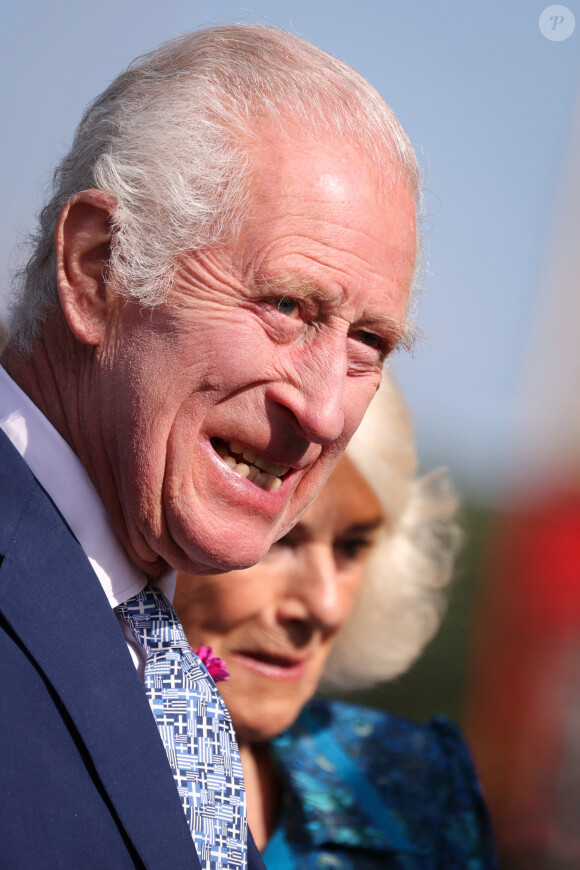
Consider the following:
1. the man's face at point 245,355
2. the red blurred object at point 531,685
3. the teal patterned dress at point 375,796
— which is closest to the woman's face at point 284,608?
the teal patterned dress at point 375,796

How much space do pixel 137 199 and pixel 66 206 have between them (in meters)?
0.10

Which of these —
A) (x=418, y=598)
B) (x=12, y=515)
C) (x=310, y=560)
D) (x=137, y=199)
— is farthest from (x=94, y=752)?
(x=418, y=598)

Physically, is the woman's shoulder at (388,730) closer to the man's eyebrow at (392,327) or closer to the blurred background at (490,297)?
the blurred background at (490,297)

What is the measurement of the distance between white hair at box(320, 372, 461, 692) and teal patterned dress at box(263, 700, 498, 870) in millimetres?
123

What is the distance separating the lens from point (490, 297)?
2197 millimetres

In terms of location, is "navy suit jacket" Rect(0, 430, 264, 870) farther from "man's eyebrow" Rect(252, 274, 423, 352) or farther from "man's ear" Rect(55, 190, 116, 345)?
"man's eyebrow" Rect(252, 274, 423, 352)

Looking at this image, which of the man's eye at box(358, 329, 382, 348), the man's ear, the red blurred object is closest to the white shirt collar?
the man's ear

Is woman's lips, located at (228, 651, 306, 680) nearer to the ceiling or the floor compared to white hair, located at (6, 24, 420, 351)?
nearer to the floor

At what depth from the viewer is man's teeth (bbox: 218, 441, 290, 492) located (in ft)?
4.19

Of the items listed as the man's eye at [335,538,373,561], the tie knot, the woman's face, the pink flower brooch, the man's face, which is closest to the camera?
the man's face

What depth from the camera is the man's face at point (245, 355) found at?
1188 mm

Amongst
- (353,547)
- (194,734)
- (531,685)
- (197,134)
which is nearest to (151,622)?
(194,734)

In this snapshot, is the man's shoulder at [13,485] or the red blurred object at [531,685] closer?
the man's shoulder at [13,485]

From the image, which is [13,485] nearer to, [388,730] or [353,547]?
[353,547]
